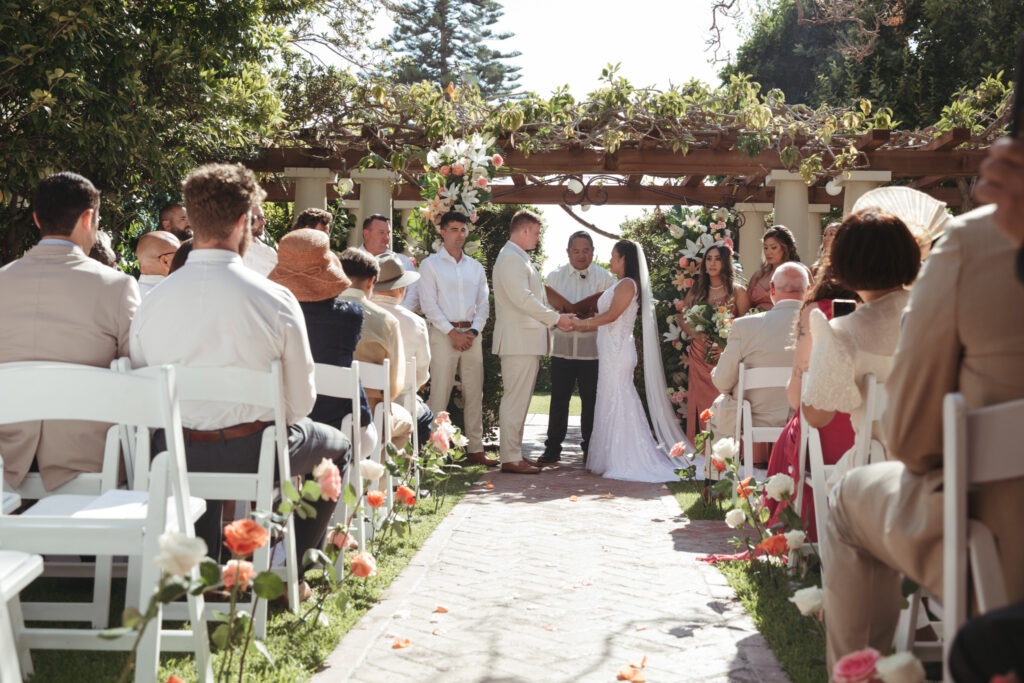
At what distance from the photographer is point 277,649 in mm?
3410

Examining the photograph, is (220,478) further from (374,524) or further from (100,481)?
(374,524)

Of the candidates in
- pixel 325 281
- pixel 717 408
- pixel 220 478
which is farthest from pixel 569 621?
pixel 717 408

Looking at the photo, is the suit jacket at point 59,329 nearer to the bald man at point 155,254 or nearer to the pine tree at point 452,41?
the bald man at point 155,254

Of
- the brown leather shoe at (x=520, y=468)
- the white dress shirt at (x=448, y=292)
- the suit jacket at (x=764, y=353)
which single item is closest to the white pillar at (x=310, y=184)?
the white dress shirt at (x=448, y=292)

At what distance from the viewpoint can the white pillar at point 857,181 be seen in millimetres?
11367

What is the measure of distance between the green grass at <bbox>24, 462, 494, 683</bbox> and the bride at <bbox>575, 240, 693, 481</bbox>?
13.5 ft

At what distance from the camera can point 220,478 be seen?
3492 mm

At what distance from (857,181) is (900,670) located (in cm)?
1053

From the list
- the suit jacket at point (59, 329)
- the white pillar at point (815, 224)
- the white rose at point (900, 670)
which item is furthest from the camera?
the white pillar at point (815, 224)

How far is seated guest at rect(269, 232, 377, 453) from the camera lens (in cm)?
443

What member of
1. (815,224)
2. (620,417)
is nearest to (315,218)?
(620,417)

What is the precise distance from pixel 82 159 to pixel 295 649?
19.6ft

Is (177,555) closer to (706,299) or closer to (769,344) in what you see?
(769,344)

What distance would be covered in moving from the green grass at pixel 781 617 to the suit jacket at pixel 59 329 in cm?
274
